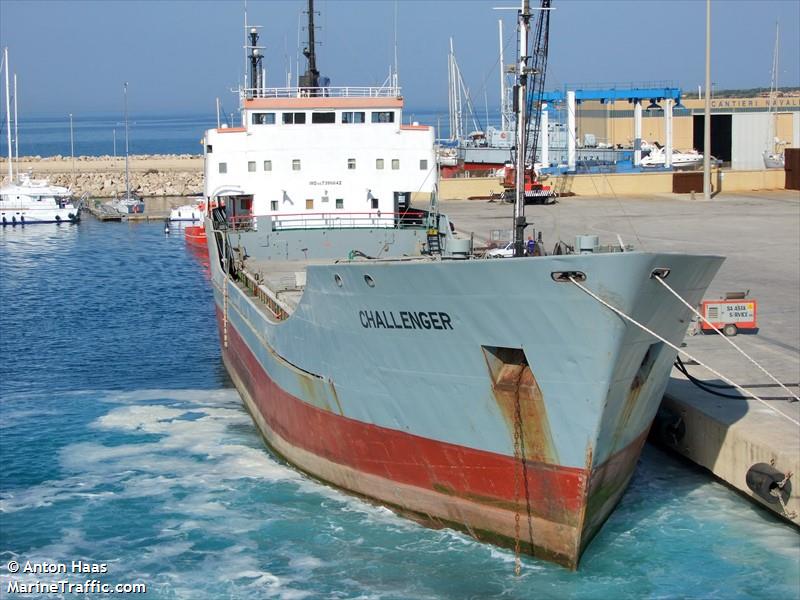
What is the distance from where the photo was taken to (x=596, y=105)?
80.9 m

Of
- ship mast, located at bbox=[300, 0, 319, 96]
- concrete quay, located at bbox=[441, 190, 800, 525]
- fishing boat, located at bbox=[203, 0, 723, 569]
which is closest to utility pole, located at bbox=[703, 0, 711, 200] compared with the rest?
concrete quay, located at bbox=[441, 190, 800, 525]

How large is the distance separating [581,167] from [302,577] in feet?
166

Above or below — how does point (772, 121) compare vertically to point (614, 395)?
above

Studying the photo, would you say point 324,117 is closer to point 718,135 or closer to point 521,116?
point 521,116

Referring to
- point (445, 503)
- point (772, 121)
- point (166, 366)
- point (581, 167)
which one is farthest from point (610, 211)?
point (445, 503)

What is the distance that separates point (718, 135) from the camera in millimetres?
72625

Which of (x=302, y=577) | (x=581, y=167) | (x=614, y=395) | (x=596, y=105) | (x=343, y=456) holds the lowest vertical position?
(x=302, y=577)

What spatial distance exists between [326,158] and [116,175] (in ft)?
229

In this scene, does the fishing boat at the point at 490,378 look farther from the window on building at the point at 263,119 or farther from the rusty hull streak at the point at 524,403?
the window on building at the point at 263,119

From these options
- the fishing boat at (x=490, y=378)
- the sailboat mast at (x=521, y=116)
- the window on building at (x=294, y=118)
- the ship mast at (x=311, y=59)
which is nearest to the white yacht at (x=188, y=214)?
the ship mast at (x=311, y=59)

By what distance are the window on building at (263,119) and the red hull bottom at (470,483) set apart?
9652 millimetres

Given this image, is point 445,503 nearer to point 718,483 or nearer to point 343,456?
point 343,456

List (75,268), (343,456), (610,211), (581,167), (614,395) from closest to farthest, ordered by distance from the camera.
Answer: (614,395)
(343,456)
(75,268)
(610,211)
(581,167)

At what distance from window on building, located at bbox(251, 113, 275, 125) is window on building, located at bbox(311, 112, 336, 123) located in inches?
36.4
